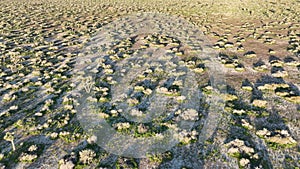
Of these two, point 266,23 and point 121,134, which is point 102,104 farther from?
point 266,23

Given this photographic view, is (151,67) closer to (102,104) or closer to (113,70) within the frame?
(113,70)

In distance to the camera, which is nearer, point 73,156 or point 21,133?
point 73,156

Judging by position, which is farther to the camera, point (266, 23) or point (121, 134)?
point (266, 23)

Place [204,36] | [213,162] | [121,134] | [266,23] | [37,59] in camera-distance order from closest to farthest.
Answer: [213,162] → [121,134] → [37,59] → [204,36] → [266,23]

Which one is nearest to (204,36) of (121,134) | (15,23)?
(121,134)

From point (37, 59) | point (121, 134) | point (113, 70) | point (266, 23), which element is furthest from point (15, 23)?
point (266, 23)

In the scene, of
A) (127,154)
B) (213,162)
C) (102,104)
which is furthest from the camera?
(102,104)
